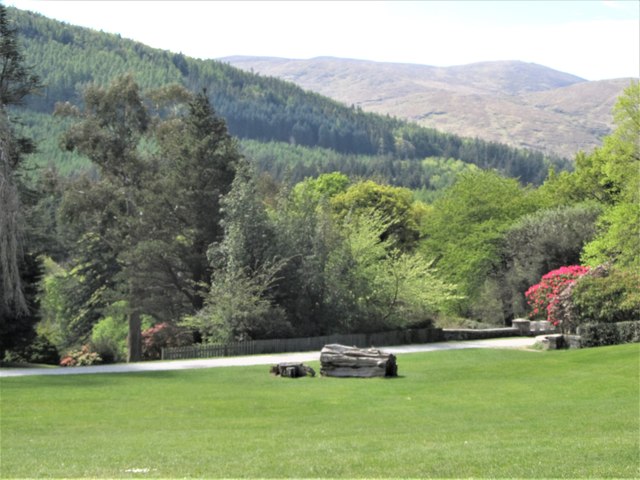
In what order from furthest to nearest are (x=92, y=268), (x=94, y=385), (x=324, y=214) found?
(x=92, y=268)
(x=324, y=214)
(x=94, y=385)

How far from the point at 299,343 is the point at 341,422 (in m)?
22.3

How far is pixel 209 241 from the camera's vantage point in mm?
51281

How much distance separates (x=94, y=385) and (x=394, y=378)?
31.2 ft

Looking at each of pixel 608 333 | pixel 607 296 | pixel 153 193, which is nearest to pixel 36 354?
pixel 153 193

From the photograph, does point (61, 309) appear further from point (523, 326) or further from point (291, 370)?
point (291, 370)

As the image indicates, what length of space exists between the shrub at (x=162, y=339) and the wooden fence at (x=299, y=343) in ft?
28.3

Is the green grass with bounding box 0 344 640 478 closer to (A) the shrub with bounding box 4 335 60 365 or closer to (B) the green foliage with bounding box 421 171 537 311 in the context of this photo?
(A) the shrub with bounding box 4 335 60 365

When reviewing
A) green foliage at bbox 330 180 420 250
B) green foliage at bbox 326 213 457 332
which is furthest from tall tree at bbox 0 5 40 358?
green foliage at bbox 330 180 420 250

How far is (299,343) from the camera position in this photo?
1660 inches

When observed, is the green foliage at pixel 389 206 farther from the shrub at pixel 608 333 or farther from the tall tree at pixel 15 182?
the tall tree at pixel 15 182

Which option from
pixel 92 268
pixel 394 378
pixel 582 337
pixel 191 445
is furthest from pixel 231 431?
pixel 92 268

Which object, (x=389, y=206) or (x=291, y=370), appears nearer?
(x=291, y=370)

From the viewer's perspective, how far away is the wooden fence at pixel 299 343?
39969 mm

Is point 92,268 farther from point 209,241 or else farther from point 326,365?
point 326,365
